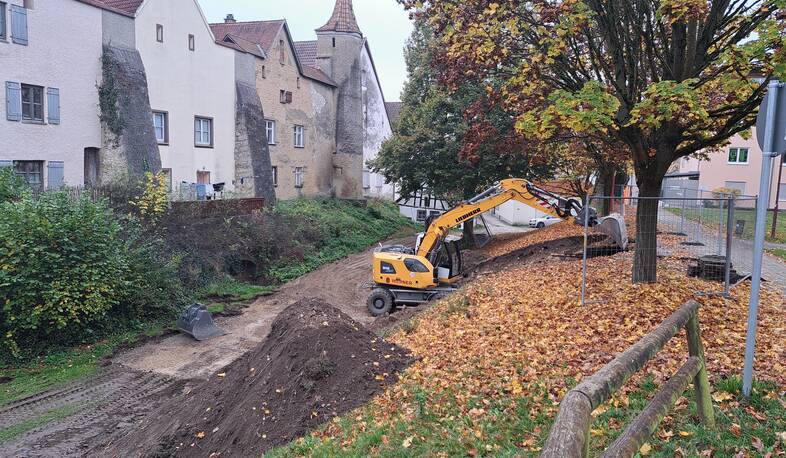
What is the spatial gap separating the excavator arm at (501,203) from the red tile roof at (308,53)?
1158 inches

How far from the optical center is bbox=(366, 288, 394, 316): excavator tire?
1861 centimetres

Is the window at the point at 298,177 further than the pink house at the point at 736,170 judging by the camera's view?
No

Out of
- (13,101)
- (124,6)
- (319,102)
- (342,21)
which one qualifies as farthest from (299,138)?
(13,101)

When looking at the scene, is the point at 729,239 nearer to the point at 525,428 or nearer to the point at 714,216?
the point at 714,216

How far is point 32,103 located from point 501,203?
58.1 feet

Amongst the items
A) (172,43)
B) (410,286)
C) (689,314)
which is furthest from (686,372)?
(172,43)

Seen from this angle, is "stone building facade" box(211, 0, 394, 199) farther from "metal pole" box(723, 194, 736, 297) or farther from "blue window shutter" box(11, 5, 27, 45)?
"metal pole" box(723, 194, 736, 297)

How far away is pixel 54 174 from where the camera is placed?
22.3 metres

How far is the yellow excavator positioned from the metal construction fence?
12.3ft

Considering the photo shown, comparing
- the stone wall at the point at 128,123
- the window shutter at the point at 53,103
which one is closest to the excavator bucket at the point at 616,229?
the stone wall at the point at 128,123

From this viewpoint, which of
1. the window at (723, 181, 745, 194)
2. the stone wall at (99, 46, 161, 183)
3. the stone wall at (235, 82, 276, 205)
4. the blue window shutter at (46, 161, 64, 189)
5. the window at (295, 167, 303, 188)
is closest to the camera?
the blue window shutter at (46, 161, 64, 189)

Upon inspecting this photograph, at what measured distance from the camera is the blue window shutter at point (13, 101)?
2034cm

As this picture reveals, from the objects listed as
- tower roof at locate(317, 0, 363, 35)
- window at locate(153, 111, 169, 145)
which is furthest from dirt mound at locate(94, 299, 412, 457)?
tower roof at locate(317, 0, 363, 35)

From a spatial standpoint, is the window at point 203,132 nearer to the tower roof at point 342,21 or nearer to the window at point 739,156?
the tower roof at point 342,21
